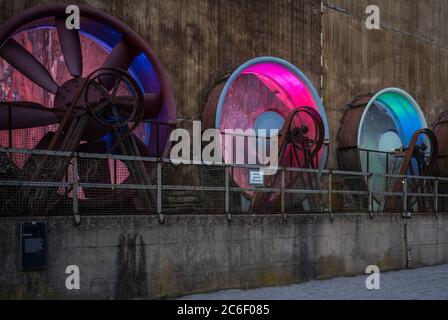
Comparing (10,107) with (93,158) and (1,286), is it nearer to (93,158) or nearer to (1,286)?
(93,158)

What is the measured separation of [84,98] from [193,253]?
392cm

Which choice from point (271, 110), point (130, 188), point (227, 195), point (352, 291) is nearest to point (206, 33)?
point (271, 110)

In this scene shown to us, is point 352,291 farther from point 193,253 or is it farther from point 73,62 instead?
point 73,62

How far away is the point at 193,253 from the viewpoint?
11.6 metres

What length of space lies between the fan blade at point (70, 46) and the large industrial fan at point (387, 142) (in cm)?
919

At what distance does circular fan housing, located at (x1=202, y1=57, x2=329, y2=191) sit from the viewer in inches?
695

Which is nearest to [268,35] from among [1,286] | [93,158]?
[93,158]

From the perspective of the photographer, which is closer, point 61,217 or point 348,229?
point 61,217

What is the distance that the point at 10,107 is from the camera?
11523 mm

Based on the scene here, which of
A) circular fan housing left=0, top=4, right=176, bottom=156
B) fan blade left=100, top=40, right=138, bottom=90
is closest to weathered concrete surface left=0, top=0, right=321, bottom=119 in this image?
circular fan housing left=0, top=4, right=176, bottom=156

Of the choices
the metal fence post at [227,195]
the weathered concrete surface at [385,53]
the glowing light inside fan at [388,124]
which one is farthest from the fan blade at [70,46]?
the glowing light inside fan at [388,124]

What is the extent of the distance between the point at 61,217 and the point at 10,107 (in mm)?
3070

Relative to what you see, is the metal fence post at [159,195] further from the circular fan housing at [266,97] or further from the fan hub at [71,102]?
the circular fan housing at [266,97]

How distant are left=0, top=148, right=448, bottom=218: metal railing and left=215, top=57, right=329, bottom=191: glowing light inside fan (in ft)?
10.1
